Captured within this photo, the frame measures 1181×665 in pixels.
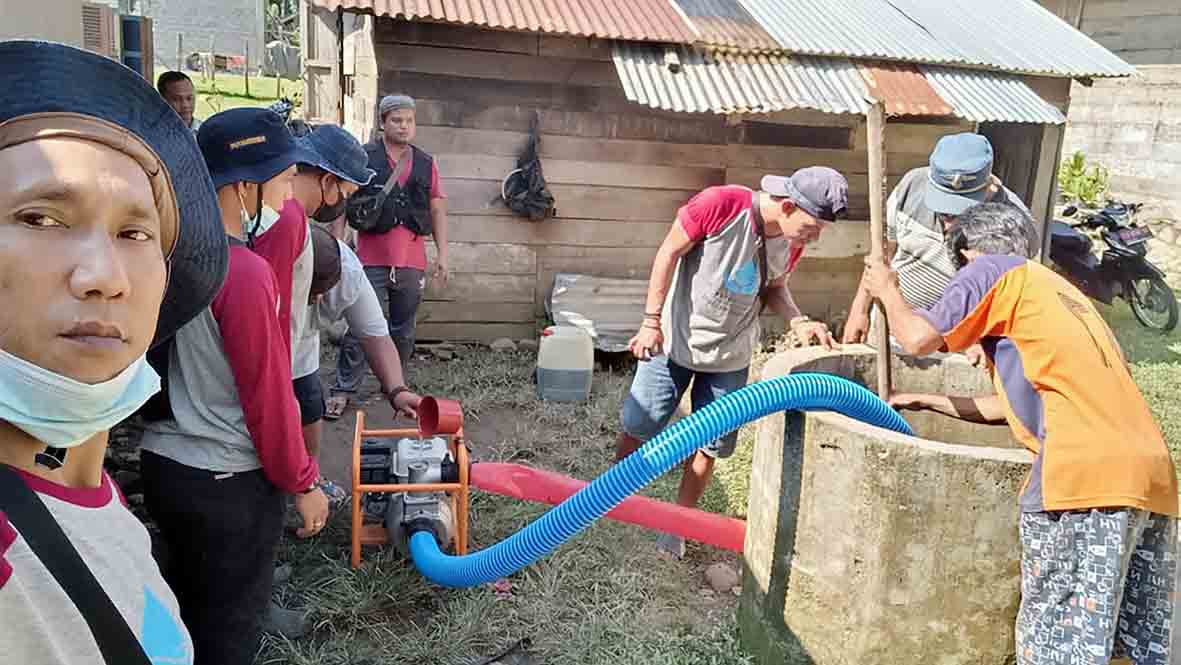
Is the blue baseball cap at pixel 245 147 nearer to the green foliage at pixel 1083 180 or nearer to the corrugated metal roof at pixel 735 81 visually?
the corrugated metal roof at pixel 735 81

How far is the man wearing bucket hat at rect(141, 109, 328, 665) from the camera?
205cm

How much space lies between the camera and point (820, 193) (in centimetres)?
334

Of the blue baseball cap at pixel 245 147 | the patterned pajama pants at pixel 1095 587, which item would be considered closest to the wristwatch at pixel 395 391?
the blue baseball cap at pixel 245 147

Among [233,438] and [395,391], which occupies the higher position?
[233,438]

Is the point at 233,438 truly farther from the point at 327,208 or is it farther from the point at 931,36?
the point at 931,36

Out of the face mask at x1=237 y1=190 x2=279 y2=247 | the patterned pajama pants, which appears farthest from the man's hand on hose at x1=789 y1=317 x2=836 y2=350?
the face mask at x1=237 y1=190 x2=279 y2=247

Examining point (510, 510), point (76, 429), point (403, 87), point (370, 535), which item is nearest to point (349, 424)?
point (510, 510)

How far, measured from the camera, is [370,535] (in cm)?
348

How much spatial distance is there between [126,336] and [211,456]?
128 cm

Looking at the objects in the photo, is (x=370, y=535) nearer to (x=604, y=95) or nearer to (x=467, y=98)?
(x=467, y=98)

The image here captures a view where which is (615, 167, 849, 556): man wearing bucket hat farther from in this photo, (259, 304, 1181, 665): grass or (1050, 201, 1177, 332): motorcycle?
(1050, 201, 1177, 332): motorcycle

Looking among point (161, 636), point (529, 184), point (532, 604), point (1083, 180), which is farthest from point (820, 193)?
point (1083, 180)

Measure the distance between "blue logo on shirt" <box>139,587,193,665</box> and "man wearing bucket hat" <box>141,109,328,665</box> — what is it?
38.8 inches

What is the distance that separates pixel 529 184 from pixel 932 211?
10.5ft
